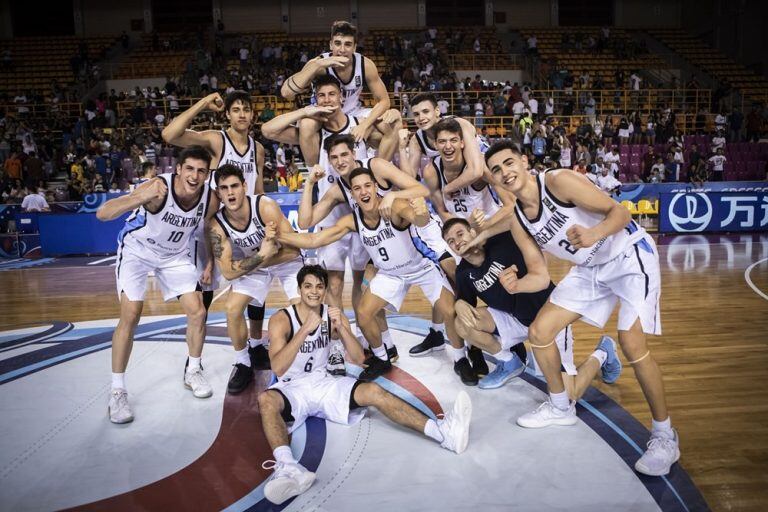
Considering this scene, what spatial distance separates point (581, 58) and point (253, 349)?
815 inches

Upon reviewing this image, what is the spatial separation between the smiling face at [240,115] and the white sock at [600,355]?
10.7 ft

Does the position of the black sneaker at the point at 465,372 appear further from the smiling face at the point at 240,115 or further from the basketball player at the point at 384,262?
the smiling face at the point at 240,115

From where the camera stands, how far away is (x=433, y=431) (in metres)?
3.53

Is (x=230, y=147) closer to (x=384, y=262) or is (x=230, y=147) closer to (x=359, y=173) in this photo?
(x=359, y=173)

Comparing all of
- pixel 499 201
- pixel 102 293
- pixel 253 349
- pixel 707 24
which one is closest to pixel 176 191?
pixel 253 349

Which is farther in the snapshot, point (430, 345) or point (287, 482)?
point (430, 345)

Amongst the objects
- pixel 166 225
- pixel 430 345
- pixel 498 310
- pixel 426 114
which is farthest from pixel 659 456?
pixel 166 225

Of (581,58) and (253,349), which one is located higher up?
(581,58)

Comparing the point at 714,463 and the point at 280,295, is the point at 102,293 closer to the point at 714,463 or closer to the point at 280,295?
the point at 280,295

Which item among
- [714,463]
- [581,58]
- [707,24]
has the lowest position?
[714,463]

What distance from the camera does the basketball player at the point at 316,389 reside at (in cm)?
349

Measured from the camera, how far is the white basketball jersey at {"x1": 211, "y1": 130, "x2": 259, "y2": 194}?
502 cm

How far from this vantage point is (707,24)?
24750mm

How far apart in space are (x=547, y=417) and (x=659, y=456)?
0.72m
